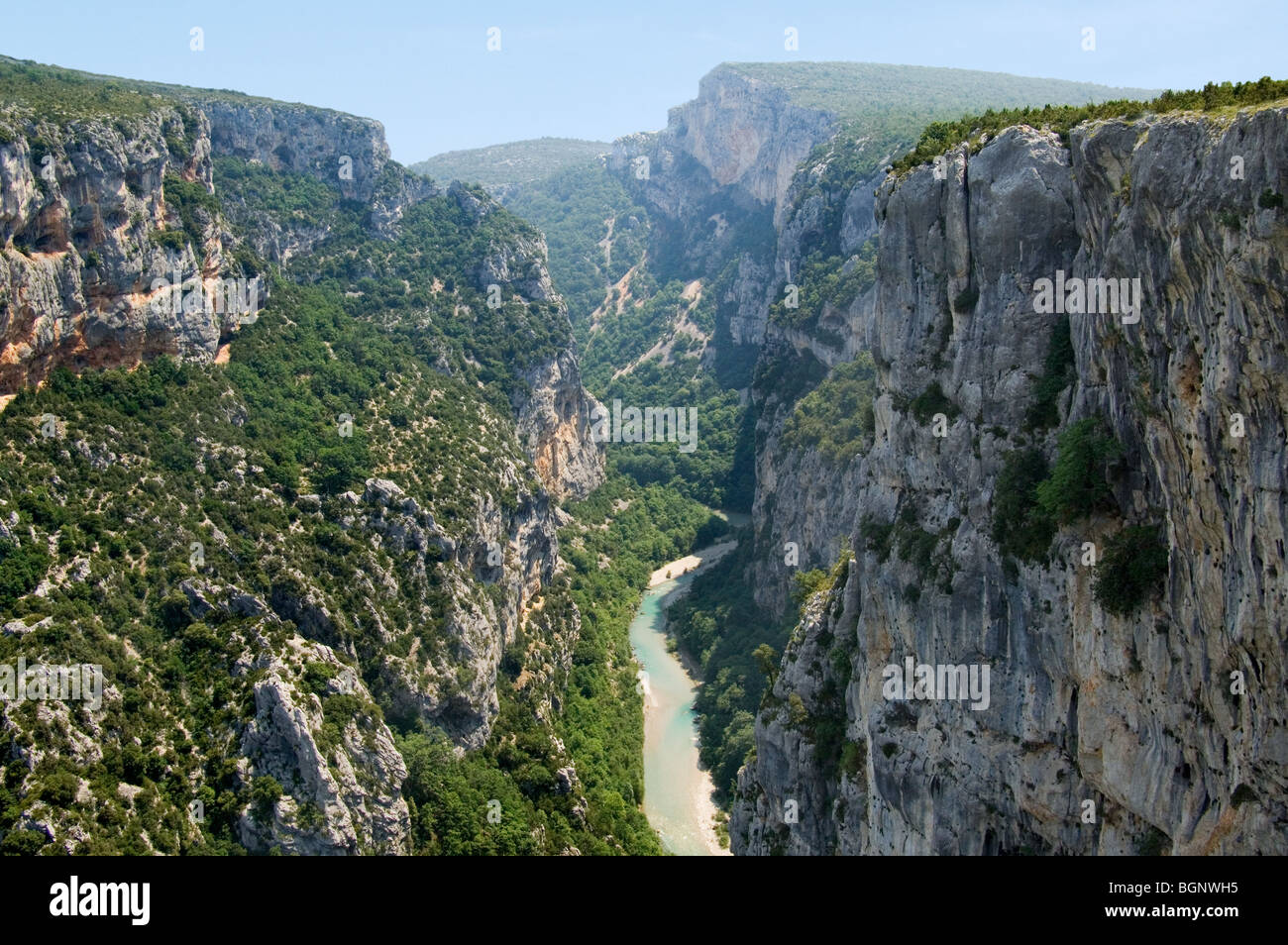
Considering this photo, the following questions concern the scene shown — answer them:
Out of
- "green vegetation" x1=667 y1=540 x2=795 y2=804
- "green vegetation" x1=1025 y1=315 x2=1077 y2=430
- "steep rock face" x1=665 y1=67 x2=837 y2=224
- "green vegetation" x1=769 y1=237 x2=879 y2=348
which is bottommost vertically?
"green vegetation" x1=667 y1=540 x2=795 y2=804

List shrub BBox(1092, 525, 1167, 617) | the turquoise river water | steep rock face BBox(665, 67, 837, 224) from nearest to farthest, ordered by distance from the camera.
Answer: shrub BBox(1092, 525, 1167, 617)
the turquoise river water
steep rock face BBox(665, 67, 837, 224)

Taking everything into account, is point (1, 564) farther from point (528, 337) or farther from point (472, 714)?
point (528, 337)

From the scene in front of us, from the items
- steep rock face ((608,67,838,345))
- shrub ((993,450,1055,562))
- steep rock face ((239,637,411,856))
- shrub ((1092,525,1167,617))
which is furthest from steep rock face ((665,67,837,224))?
shrub ((1092,525,1167,617))

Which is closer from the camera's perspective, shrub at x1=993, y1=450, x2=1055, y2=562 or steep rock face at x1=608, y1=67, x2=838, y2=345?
shrub at x1=993, y1=450, x2=1055, y2=562

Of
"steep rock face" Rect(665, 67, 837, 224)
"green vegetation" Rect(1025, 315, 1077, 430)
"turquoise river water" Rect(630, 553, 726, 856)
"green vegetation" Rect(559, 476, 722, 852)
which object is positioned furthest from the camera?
"steep rock face" Rect(665, 67, 837, 224)

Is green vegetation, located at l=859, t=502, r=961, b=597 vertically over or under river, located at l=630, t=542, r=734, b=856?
over

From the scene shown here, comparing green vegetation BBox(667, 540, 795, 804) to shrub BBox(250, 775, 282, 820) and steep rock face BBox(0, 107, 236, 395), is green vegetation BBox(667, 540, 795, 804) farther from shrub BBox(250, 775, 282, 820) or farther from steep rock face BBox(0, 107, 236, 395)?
steep rock face BBox(0, 107, 236, 395)

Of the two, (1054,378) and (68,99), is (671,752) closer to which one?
(1054,378)
